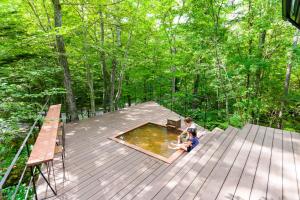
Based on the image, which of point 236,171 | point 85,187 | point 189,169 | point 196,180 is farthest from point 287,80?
point 85,187

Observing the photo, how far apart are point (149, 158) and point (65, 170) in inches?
63.8

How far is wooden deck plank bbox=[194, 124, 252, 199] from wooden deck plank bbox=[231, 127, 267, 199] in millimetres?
194

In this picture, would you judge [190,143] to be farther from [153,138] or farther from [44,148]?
[44,148]

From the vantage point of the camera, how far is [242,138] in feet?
10.8

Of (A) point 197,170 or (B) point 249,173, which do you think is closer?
(B) point 249,173

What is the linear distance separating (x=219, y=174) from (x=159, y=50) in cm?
729

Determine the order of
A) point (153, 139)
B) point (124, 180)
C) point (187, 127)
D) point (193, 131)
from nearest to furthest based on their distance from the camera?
1. point (124, 180)
2. point (193, 131)
3. point (187, 127)
4. point (153, 139)

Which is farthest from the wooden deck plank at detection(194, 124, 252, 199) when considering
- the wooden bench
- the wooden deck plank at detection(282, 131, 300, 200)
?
the wooden bench

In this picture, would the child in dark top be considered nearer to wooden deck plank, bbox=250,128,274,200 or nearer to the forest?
wooden deck plank, bbox=250,128,274,200

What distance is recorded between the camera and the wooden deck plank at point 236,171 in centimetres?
195

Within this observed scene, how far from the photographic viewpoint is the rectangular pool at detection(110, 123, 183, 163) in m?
3.71

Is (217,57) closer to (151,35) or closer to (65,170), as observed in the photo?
(151,35)

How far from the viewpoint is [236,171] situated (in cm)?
231

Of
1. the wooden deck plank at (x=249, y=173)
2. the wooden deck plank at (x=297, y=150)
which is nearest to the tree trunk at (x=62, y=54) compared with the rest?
the wooden deck plank at (x=249, y=173)
